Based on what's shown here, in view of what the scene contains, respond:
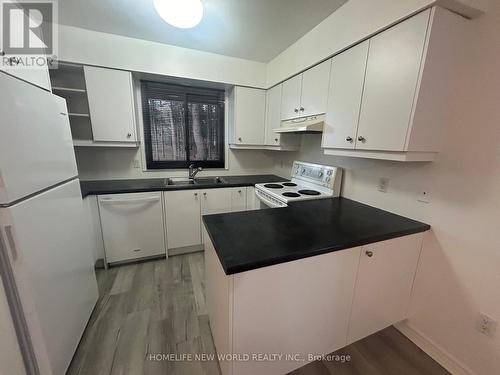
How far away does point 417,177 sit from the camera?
55.7 inches

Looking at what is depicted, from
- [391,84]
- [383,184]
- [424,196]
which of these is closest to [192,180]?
[383,184]

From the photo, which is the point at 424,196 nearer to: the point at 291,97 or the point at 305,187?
the point at 305,187

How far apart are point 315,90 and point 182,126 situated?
177 cm

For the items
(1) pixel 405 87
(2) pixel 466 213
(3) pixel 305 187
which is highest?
(1) pixel 405 87

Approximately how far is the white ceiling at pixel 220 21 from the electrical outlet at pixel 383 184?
133 centimetres

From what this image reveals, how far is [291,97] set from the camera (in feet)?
7.20

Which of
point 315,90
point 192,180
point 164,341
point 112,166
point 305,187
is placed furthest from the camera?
point 192,180

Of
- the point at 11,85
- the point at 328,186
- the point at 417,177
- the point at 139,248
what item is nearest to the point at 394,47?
the point at 417,177

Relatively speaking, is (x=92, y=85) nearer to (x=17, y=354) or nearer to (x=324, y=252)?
(x=17, y=354)

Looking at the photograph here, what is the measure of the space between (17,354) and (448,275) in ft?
7.88

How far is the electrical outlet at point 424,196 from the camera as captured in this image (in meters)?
1.36

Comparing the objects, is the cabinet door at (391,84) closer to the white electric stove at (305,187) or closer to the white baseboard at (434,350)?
the white electric stove at (305,187)

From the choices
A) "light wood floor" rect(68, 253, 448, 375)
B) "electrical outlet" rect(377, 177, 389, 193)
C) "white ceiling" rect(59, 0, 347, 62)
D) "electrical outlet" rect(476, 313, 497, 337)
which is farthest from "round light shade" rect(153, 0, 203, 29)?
"electrical outlet" rect(476, 313, 497, 337)

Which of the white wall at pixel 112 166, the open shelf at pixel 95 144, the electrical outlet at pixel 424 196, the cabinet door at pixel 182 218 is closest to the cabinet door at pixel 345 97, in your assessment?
the electrical outlet at pixel 424 196
